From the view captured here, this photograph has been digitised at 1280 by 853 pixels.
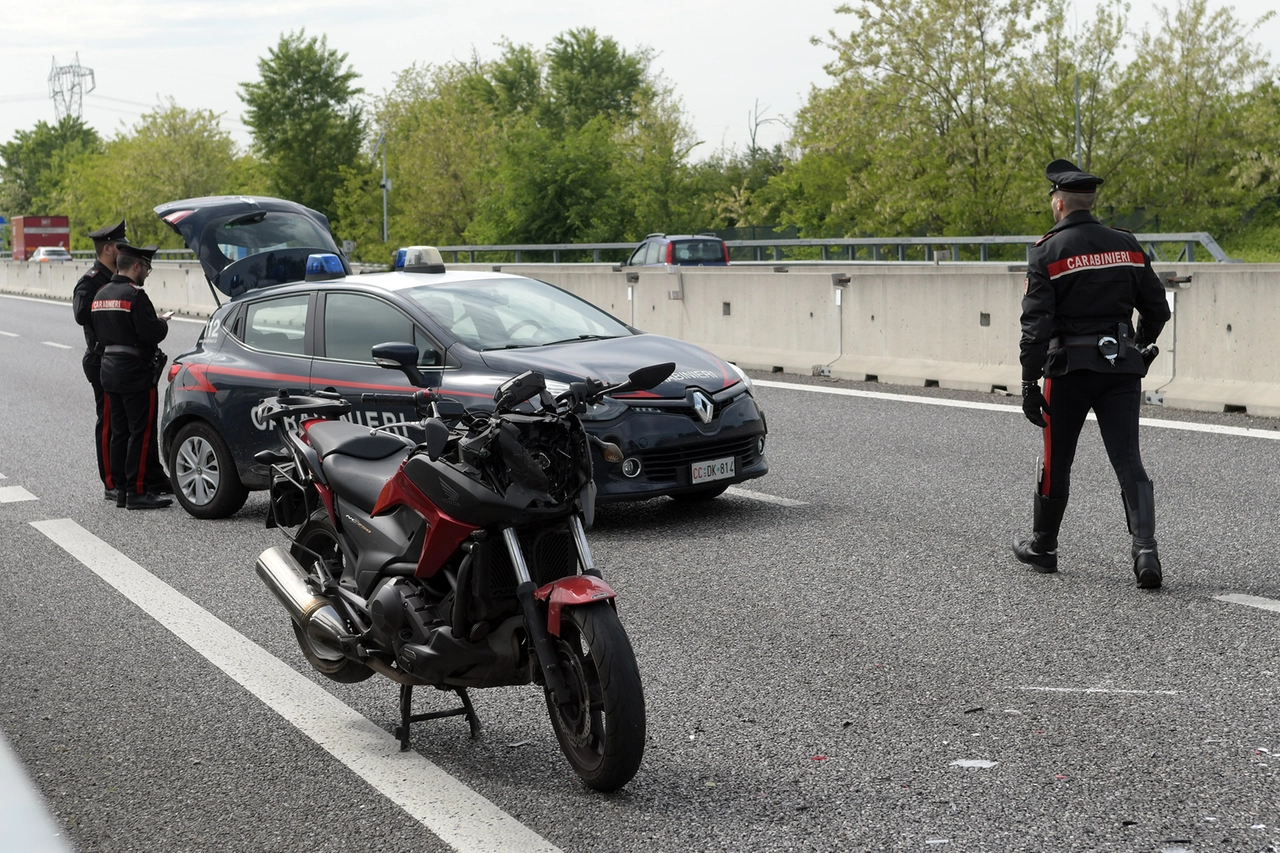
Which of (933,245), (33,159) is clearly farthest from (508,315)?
(33,159)

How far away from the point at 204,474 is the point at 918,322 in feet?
26.0

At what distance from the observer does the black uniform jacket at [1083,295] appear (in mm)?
6668

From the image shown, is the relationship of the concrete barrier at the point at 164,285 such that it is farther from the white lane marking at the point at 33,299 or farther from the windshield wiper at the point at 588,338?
the windshield wiper at the point at 588,338

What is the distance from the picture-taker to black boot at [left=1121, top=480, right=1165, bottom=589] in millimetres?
6547

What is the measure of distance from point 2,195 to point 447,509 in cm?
14555

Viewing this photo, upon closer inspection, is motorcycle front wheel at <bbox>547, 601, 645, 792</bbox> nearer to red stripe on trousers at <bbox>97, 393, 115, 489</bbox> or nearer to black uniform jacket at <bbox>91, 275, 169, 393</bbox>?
black uniform jacket at <bbox>91, 275, 169, 393</bbox>

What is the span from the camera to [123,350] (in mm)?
9734

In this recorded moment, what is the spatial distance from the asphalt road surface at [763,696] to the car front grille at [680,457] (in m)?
0.33

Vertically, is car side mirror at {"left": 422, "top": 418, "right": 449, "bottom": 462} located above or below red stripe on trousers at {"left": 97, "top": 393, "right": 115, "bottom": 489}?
above

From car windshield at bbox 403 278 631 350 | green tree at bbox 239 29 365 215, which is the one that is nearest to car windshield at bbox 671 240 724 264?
car windshield at bbox 403 278 631 350

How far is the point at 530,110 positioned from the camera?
96.2 m

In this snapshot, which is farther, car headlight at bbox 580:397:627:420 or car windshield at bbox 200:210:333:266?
car windshield at bbox 200:210:333:266

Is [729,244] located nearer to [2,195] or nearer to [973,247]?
[973,247]

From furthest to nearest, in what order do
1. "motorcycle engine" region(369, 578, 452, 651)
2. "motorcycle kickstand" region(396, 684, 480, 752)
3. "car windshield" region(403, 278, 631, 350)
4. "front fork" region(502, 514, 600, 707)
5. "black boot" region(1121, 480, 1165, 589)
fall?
"car windshield" region(403, 278, 631, 350) < "black boot" region(1121, 480, 1165, 589) < "motorcycle kickstand" region(396, 684, 480, 752) < "motorcycle engine" region(369, 578, 452, 651) < "front fork" region(502, 514, 600, 707)
